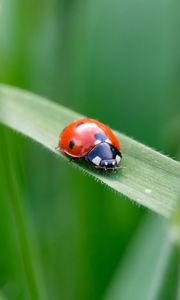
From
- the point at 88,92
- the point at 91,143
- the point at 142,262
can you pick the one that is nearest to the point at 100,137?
the point at 91,143

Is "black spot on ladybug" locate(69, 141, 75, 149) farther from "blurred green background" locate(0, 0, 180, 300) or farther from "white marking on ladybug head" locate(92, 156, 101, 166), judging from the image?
"blurred green background" locate(0, 0, 180, 300)

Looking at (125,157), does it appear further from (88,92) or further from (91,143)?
(88,92)

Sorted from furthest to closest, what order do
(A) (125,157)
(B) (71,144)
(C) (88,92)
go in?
(C) (88,92)
(B) (71,144)
(A) (125,157)

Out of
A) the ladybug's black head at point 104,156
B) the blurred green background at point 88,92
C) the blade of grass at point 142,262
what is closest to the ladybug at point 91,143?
the ladybug's black head at point 104,156

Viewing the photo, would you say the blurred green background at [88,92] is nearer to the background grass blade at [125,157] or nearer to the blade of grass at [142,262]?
the blade of grass at [142,262]

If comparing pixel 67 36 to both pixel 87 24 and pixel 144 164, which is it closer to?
pixel 87 24
